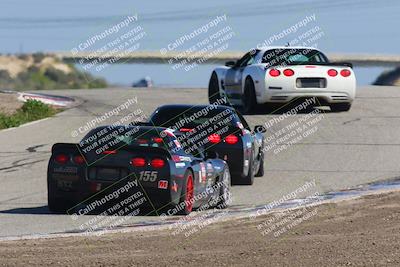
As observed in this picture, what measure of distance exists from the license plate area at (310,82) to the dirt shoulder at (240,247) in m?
12.3

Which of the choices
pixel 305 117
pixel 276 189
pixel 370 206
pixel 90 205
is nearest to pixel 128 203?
pixel 90 205

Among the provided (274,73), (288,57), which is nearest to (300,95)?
(274,73)

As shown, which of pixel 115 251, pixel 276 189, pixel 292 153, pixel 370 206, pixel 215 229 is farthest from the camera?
pixel 292 153

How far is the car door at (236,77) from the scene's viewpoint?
2506 cm

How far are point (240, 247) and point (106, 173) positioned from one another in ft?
11.5

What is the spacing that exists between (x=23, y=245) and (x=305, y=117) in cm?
1504

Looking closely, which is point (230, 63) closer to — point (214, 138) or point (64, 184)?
point (214, 138)

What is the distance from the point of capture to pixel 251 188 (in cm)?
1628

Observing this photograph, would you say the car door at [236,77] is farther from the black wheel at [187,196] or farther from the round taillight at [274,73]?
the black wheel at [187,196]

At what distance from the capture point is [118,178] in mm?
12633

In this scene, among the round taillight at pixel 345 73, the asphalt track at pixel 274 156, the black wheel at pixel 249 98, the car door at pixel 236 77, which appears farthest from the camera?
the car door at pixel 236 77

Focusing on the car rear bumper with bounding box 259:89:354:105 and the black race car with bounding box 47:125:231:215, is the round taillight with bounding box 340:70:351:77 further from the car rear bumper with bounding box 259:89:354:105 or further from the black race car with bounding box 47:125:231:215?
the black race car with bounding box 47:125:231:215

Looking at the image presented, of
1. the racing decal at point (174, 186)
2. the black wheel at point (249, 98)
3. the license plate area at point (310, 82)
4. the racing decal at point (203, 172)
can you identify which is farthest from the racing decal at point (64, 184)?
the black wheel at point (249, 98)

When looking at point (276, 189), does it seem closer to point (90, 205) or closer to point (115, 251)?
point (90, 205)
